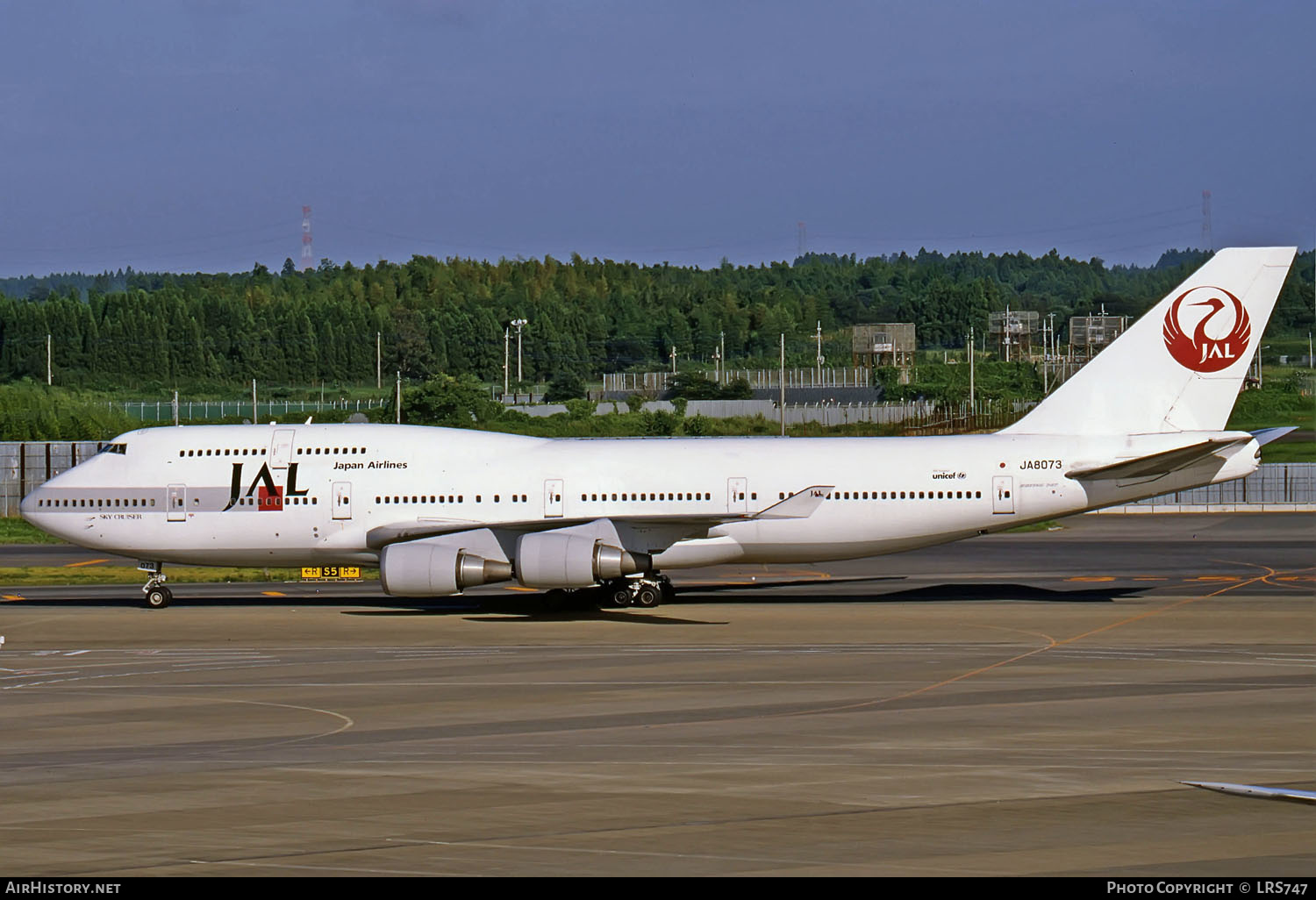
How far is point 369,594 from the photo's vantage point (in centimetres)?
4200

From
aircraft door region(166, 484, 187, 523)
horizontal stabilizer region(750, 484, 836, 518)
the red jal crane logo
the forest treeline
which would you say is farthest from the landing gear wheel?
the forest treeline

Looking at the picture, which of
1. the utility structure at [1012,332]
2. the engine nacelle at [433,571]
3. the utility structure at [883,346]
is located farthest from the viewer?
the utility structure at [883,346]

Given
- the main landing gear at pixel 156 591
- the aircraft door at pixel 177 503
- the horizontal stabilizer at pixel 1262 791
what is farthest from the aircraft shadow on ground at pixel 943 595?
the horizontal stabilizer at pixel 1262 791

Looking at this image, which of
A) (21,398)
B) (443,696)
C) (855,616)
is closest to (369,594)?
(855,616)

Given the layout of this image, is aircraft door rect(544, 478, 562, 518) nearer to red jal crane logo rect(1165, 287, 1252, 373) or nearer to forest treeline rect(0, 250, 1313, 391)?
red jal crane logo rect(1165, 287, 1252, 373)

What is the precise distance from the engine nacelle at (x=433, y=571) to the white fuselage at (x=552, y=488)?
1.54 meters

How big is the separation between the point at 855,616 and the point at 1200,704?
42.1ft

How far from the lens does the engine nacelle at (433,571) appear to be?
34.8 m

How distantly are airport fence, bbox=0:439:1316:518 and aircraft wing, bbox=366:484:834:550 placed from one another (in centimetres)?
3513

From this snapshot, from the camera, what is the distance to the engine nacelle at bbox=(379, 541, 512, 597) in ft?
114

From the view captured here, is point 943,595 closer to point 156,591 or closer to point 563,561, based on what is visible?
point 563,561

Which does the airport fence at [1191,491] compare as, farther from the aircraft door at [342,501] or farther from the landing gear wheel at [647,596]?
the aircraft door at [342,501]

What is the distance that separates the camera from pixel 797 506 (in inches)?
1428

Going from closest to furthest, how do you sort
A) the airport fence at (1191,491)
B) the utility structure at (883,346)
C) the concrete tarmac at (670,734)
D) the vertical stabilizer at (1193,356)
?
the concrete tarmac at (670,734) < the vertical stabilizer at (1193,356) < the airport fence at (1191,491) < the utility structure at (883,346)
